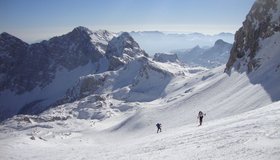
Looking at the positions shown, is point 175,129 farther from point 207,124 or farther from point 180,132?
point 180,132

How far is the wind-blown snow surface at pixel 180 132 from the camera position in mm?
25797

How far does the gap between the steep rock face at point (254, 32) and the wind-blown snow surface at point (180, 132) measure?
14.5ft

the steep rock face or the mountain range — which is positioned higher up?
the steep rock face

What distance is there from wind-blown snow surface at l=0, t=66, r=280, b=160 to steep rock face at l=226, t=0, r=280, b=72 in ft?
14.5

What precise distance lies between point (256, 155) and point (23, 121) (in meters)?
127

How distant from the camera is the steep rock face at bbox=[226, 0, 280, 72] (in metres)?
84.7

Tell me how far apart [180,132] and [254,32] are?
64.8 m

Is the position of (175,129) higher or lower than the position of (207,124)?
lower

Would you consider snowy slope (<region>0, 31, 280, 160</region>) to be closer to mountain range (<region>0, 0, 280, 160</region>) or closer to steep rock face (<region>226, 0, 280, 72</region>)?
mountain range (<region>0, 0, 280, 160</region>)

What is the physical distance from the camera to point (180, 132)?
39531mm

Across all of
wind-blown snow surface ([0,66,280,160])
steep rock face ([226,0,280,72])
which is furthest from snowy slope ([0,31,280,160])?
steep rock face ([226,0,280,72])

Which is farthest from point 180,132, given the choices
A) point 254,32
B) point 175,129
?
point 254,32

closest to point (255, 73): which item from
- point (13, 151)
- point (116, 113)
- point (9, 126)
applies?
point (13, 151)

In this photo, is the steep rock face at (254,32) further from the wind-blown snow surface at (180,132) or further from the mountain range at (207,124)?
the wind-blown snow surface at (180,132)
